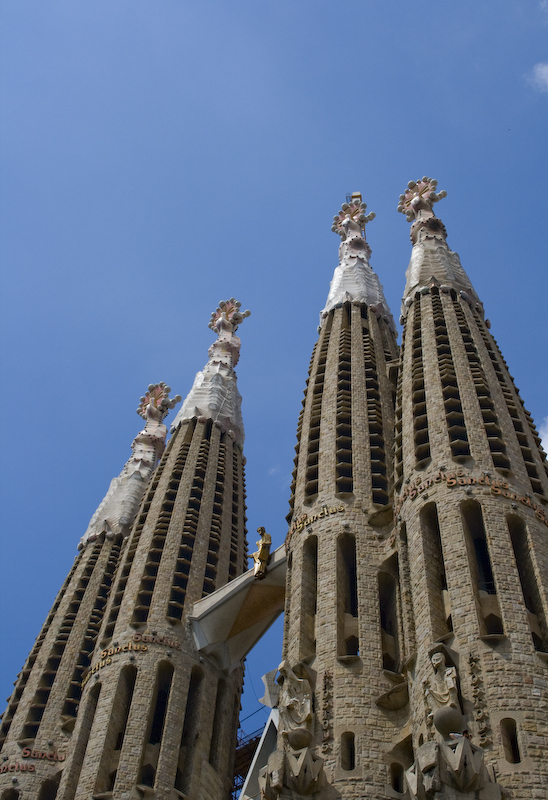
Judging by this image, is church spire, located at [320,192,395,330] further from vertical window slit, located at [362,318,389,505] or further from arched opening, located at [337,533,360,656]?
arched opening, located at [337,533,360,656]

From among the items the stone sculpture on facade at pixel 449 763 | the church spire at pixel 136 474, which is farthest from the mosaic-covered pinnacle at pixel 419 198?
the stone sculpture on facade at pixel 449 763

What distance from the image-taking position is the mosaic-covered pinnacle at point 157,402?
66188mm

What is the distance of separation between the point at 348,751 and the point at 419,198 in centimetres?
3602

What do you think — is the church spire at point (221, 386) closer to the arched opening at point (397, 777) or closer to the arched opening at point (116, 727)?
the arched opening at point (116, 727)

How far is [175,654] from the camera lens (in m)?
40.2

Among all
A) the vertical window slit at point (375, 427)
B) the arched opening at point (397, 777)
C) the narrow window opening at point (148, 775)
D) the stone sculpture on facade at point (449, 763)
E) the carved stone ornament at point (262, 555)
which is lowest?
the stone sculpture on facade at point (449, 763)

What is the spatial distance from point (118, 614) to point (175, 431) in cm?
1623

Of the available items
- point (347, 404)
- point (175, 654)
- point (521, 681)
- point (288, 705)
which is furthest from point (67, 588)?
point (521, 681)

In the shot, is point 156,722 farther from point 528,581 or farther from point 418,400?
point 528,581

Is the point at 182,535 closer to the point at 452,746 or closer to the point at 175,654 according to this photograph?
the point at 175,654

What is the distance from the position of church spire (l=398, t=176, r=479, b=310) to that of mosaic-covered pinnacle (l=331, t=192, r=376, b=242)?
24.4ft

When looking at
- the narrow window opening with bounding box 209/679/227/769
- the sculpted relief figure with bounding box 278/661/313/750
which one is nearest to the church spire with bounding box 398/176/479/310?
the narrow window opening with bounding box 209/679/227/769

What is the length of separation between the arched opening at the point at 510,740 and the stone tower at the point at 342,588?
481 cm

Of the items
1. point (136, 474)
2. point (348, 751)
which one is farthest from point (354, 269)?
point (348, 751)
